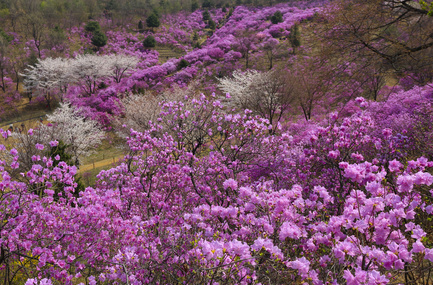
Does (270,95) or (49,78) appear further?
(49,78)

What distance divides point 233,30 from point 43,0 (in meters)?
50.3

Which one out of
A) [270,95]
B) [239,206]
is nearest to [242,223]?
[239,206]

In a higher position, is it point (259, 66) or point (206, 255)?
point (206, 255)

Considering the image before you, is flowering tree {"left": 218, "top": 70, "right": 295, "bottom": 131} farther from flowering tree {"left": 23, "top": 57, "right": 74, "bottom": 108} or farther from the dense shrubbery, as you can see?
flowering tree {"left": 23, "top": 57, "right": 74, "bottom": 108}

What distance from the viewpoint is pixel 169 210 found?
579 centimetres

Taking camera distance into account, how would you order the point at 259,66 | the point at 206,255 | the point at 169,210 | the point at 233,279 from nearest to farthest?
the point at 206,255 < the point at 233,279 < the point at 169,210 < the point at 259,66

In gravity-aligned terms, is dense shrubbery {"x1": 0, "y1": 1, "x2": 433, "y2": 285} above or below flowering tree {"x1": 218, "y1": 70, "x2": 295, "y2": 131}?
above

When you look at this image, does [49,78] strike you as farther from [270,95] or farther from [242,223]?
[242,223]

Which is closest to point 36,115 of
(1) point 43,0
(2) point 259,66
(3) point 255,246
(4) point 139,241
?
(2) point 259,66

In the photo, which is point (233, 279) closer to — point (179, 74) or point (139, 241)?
point (139, 241)

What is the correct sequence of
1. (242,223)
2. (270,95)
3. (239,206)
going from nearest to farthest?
(242,223) → (239,206) → (270,95)

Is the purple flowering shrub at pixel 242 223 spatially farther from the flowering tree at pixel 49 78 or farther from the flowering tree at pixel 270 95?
the flowering tree at pixel 49 78

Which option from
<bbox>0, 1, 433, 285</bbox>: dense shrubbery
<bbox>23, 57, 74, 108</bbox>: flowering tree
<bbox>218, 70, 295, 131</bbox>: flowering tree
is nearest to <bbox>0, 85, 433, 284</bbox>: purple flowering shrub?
<bbox>0, 1, 433, 285</bbox>: dense shrubbery

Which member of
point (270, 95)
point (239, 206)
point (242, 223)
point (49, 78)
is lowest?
point (270, 95)
